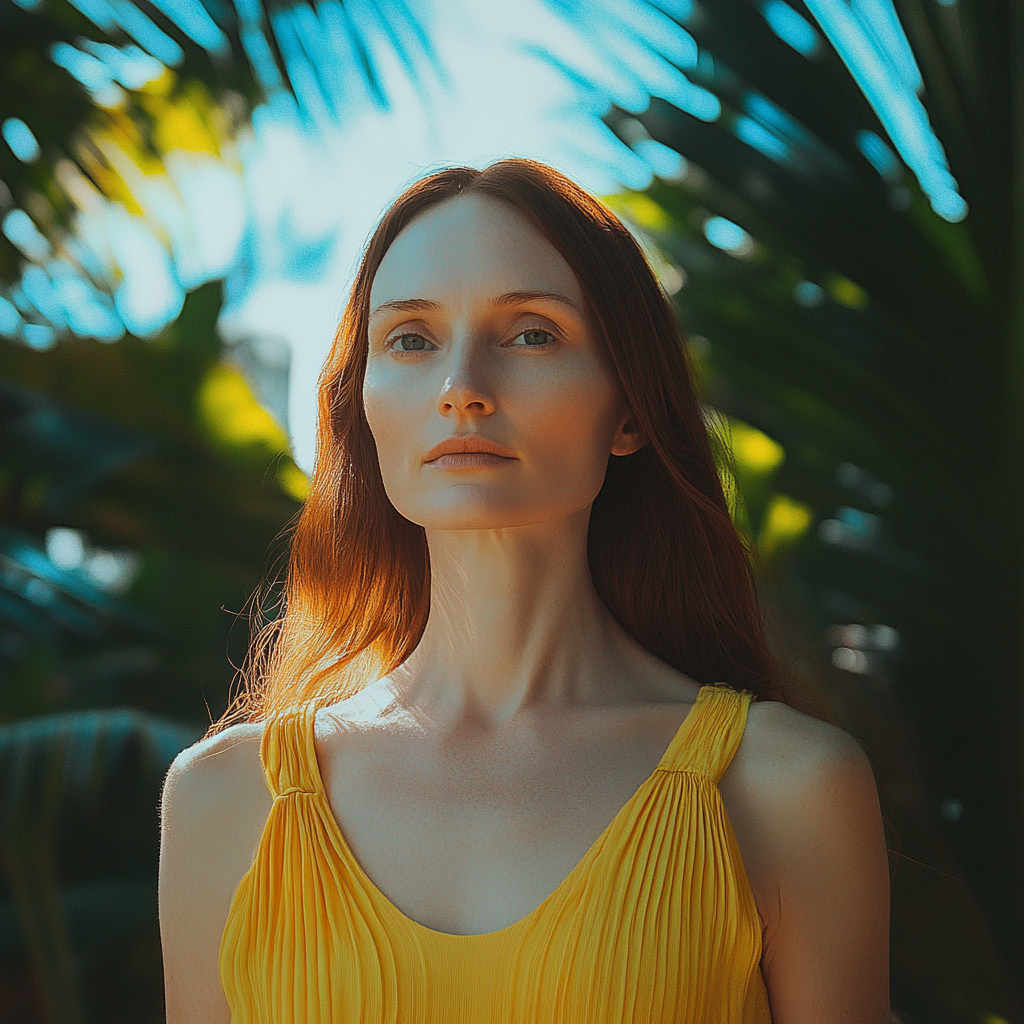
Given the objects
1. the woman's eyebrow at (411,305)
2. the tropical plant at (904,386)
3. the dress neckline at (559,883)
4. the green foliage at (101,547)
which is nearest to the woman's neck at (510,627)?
the dress neckline at (559,883)

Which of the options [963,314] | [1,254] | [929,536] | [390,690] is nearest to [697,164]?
[963,314]

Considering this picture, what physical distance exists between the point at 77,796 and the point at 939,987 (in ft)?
8.80

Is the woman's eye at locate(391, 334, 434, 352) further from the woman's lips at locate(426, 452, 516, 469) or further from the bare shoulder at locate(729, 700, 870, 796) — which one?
the bare shoulder at locate(729, 700, 870, 796)

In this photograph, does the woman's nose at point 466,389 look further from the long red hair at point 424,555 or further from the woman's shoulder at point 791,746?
the woman's shoulder at point 791,746

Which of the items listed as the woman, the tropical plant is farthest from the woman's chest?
the tropical plant

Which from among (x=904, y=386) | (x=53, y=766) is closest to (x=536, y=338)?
(x=904, y=386)

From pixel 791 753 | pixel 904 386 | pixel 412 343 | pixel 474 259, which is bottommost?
pixel 791 753

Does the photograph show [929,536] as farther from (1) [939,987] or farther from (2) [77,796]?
(2) [77,796]

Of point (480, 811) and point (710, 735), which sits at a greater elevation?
point (710, 735)

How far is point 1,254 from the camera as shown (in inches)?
166

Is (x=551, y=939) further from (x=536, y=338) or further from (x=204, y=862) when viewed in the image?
(x=536, y=338)

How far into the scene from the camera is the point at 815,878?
165 cm

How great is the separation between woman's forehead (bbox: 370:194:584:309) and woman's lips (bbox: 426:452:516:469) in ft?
0.79

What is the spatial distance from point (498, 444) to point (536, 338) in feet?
0.61
